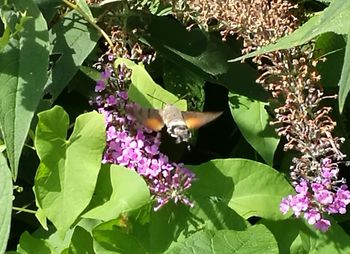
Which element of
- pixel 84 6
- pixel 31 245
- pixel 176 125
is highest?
pixel 84 6

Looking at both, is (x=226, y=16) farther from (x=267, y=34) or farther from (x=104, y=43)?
(x=104, y=43)

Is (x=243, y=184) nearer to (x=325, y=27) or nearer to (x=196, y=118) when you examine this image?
(x=196, y=118)

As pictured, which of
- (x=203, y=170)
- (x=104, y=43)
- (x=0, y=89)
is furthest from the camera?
(x=104, y=43)

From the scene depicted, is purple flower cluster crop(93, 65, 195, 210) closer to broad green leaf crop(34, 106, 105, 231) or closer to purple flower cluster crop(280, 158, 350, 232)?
broad green leaf crop(34, 106, 105, 231)

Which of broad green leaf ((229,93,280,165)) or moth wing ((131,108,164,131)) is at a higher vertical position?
moth wing ((131,108,164,131))

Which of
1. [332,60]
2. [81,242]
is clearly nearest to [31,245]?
[81,242]

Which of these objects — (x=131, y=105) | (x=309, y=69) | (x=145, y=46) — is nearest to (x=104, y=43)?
(x=145, y=46)

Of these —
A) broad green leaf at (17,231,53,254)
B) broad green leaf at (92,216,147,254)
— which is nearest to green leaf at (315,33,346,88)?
broad green leaf at (92,216,147,254)
